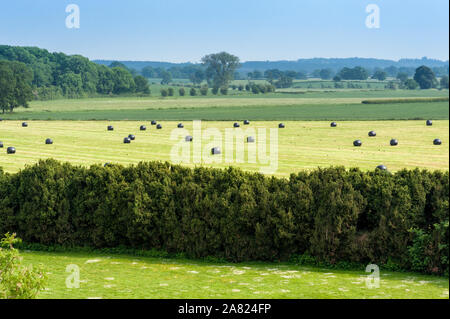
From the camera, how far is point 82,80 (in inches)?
6137

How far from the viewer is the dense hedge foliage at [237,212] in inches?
588

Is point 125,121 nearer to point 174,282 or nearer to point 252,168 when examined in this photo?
point 252,168

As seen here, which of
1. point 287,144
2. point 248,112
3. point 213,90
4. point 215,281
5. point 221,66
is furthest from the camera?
point 221,66

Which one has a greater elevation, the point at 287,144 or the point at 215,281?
the point at 287,144

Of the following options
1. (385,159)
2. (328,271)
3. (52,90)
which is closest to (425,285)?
(328,271)

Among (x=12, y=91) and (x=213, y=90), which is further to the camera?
(x=213, y=90)

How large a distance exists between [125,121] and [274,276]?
57973 mm

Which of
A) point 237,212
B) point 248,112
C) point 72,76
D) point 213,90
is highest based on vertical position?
point 72,76

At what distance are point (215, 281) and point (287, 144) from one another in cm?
3108
